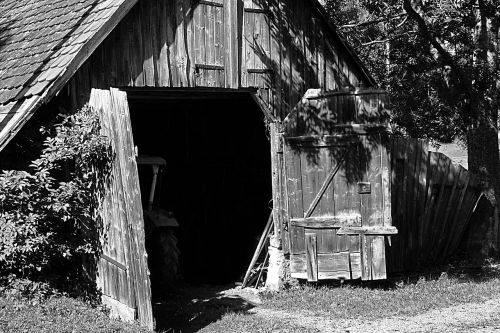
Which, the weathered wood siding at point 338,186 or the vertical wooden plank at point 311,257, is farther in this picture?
the vertical wooden plank at point 311,257

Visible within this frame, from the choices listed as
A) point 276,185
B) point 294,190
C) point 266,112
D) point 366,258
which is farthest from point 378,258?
point 266,112

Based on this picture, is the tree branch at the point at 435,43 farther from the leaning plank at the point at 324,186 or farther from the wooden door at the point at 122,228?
the wooden door at the point at 122,228

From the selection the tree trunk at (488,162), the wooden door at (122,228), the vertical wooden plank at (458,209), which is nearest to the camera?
the wooden door at (122,228)

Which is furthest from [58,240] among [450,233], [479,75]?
[479,75]

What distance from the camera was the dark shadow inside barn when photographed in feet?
52.2

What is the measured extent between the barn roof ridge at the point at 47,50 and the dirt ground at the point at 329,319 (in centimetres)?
341

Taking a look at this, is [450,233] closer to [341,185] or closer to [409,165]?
[409,165]

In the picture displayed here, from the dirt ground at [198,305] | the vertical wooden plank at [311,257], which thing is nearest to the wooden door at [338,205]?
the vertical wooden plank at [311,257]

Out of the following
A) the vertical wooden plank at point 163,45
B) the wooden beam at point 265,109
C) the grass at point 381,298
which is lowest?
the grass at point 381,298

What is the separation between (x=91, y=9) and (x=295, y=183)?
4188mm

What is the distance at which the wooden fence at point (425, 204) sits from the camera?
13086 millimetres

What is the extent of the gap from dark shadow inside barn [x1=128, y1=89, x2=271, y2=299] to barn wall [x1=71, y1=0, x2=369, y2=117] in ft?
10.1

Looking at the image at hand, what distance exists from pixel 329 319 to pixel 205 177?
22.7 ft

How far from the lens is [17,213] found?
947 cm
